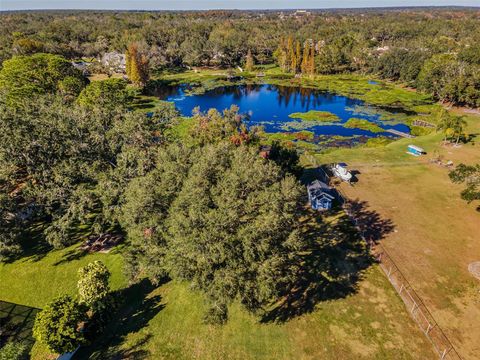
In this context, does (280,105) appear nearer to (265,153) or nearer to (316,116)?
(316,116)

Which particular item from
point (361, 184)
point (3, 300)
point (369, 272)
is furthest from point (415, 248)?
point (3, 300)

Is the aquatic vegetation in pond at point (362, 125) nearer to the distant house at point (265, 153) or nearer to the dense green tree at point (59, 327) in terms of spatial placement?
the distant house at point (265, 153)

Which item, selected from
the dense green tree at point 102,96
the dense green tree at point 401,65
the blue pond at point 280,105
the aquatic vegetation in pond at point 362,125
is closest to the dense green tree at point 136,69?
the blue pond at point 280,105

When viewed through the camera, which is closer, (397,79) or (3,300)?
(3,300)

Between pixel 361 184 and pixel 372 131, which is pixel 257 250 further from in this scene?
pixel 372 131

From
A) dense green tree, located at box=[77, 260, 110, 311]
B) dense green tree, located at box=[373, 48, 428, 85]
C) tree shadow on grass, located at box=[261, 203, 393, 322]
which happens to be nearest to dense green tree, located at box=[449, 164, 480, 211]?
tree shadow on grass, located at box=[261, 203, 393, 322]
